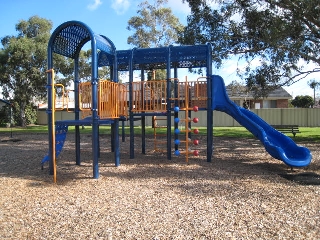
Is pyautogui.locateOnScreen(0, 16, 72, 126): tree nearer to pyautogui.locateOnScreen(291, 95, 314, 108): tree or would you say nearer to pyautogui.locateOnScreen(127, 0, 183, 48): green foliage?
pyautogui.locateOnScreen(127, 0, 183, 48): green foliage

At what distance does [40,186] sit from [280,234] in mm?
4580

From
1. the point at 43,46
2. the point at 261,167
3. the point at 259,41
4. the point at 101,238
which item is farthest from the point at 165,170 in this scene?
the point at 43,46

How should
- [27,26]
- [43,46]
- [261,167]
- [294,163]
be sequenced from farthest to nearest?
1. [27,26]
2. [43,46]
3. [261,167]
4. [294,163]

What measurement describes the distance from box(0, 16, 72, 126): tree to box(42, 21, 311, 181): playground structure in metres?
19.0

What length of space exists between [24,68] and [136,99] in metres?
21.8

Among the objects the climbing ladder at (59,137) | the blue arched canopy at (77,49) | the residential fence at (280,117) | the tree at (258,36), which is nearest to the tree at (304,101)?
the residential fence at (280,117)

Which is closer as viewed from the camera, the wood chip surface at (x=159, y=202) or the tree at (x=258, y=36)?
the wood chip surface at (x=159, y=202)

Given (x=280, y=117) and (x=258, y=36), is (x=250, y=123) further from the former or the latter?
(x=280, y=117)

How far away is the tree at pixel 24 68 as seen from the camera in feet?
89.2

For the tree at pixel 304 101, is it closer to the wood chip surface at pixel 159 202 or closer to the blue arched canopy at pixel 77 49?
the wood chip surface at pixel 159 202

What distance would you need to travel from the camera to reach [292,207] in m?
4.85

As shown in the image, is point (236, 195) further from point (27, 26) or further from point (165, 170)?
point (27, 26)

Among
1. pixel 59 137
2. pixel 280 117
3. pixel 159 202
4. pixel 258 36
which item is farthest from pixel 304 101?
pixel 159 202

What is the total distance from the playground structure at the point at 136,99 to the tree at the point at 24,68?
62.3 ft
